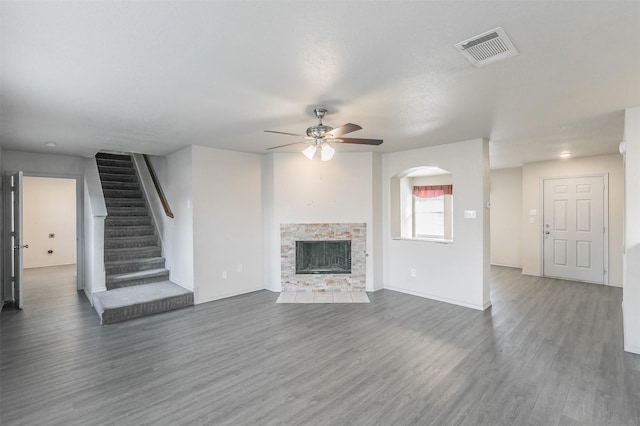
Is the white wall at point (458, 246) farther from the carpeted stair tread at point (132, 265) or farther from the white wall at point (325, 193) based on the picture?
the carpeted stair tread at point (132, 265)

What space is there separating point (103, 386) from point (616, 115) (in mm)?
5814

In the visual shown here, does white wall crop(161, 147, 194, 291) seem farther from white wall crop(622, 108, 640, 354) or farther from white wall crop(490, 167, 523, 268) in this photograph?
white wall crop(490, 167, 523, 268)

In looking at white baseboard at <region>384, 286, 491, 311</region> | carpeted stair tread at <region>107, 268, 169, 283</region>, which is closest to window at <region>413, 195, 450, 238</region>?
white baseboard at <region>384, 286, 491, 311</region>

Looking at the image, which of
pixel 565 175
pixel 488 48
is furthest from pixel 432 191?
pixel 488 48

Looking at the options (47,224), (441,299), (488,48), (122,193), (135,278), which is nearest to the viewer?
(488,48)

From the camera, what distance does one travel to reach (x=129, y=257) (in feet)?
18.7

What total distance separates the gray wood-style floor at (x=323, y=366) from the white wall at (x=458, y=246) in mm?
400

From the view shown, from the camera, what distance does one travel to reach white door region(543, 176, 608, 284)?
5992 mm

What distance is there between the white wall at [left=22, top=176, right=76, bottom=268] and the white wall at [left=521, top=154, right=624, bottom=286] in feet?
38.0

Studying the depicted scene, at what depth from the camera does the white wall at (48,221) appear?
798cm

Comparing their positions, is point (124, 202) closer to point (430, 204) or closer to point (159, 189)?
point (159, 189)

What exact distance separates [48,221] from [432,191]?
10653 millimetres

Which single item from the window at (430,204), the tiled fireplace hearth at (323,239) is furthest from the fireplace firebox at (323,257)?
the window at (430,204)

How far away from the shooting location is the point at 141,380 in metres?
2.73
